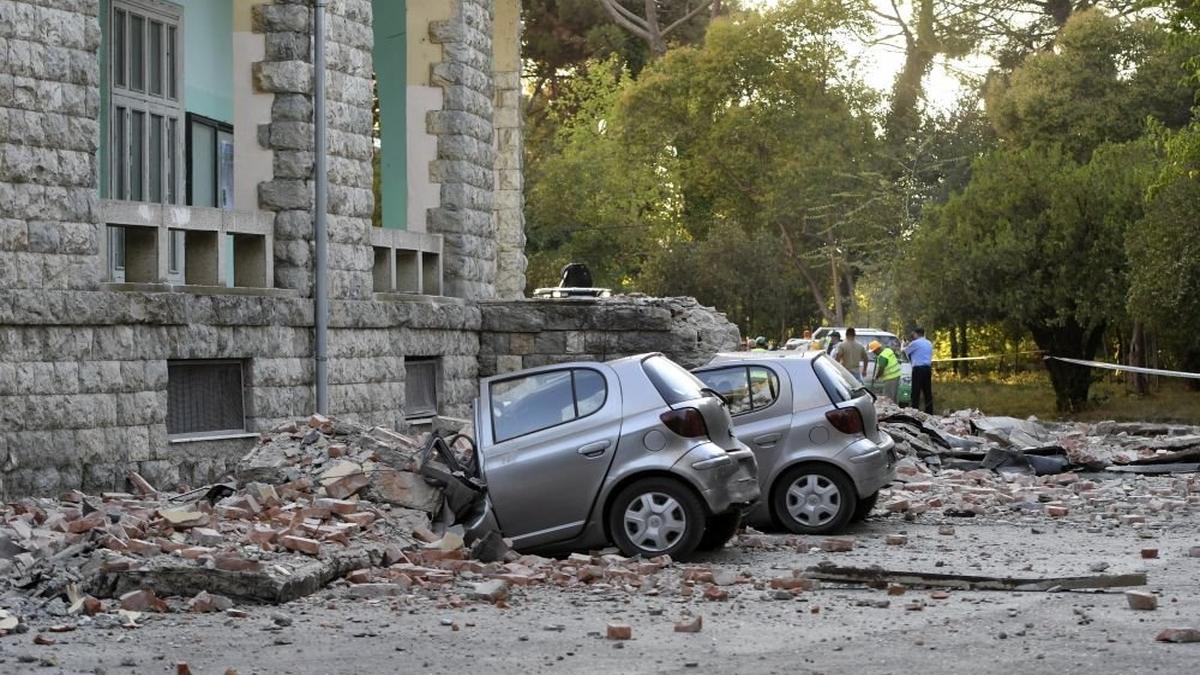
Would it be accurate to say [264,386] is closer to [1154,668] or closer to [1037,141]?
[1154,668]

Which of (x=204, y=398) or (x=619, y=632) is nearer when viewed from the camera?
(x=619, y=632)

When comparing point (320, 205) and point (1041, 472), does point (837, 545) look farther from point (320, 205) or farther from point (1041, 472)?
point (1041, 472)

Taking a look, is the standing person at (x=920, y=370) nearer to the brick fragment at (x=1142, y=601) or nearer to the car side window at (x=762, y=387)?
the car side window at (x=762, y=387)

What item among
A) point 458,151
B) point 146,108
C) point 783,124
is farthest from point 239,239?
point 783,124

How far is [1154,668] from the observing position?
8711mm

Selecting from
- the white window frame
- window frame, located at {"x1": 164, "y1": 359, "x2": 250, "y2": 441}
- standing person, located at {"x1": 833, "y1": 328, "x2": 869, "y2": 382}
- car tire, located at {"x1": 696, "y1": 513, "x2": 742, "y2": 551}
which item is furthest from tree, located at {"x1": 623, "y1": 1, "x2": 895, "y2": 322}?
car tire, located at {"x1": 696, "y1": 513, "x2": 742, "y2": 551}

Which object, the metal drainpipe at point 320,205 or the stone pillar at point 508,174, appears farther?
the stone pillar at point 508,174

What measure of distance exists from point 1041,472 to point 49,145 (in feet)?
36.6

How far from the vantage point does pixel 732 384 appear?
16.1 metres

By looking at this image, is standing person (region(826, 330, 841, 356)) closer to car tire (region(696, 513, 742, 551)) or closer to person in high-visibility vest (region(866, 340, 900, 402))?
person in high-visibility vest (region(866, 340, 900, 402))

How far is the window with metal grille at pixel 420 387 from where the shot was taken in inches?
865

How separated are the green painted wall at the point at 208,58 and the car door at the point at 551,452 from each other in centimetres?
1008

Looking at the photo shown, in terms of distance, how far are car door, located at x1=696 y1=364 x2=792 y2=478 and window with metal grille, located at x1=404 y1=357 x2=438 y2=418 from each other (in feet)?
20.9

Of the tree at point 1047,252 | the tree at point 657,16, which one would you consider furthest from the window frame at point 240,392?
the tree at point 657,16
